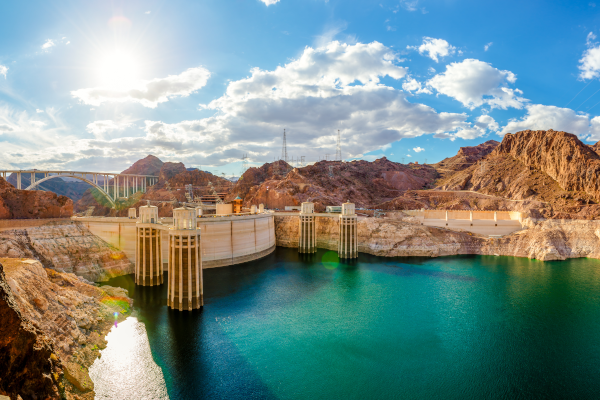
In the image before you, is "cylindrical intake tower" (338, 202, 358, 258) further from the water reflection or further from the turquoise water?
the water reflection

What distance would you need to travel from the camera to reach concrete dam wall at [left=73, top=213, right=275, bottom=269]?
4059 centimetres

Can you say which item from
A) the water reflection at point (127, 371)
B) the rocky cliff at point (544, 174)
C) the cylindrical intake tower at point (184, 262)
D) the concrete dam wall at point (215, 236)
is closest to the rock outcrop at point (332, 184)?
the rocky cliff at point (544, 174)

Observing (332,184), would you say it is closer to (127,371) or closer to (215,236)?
(215,236)

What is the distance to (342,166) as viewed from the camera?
105500 mm

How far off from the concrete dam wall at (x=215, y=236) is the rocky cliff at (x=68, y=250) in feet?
3.80

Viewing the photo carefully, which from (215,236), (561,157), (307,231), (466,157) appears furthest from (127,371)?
(466,157)

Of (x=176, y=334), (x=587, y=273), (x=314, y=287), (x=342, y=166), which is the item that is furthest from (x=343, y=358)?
(x=342, y=166)

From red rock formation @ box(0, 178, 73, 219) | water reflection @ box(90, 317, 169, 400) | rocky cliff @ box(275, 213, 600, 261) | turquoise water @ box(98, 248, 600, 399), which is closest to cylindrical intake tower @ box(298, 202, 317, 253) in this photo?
rocky cliff @ box(275, 213, 600, 261)

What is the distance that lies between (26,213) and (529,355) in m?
58.4

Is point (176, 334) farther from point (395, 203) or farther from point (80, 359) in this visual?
point (395, 203)

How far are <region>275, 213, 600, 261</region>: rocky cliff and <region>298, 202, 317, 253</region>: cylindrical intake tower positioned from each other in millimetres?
5015

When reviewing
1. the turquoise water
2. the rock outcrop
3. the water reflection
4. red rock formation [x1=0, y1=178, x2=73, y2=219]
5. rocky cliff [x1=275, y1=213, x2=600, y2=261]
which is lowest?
the turquoise water

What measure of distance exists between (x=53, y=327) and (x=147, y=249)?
54.7 feet

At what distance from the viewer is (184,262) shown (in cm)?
2592
